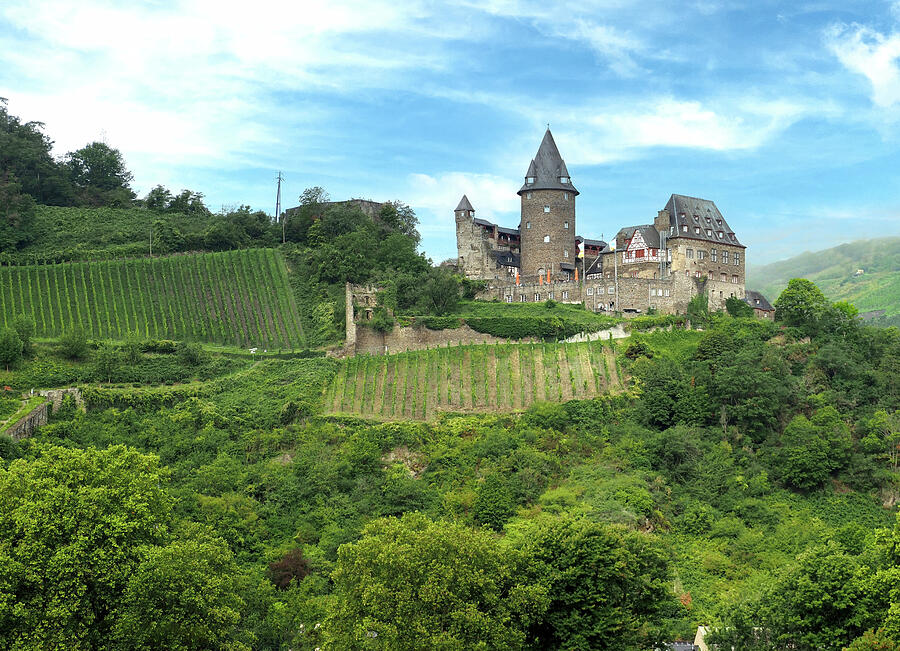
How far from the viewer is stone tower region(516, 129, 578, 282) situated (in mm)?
76688

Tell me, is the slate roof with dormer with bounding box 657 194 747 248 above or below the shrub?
above

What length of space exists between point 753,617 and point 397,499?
58.6ft

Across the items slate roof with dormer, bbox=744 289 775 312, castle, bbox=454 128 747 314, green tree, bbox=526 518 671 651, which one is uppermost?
castle, bbox=454 128 747 314

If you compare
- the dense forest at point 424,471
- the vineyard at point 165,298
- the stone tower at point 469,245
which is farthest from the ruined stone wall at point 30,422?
the stone tower at point 469,245

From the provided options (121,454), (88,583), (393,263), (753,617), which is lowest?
(753,617)

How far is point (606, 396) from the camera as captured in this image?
54594 mm

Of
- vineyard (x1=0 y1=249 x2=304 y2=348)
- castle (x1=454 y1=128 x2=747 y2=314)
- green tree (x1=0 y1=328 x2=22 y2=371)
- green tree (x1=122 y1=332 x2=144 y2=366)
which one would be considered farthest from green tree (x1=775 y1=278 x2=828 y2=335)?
green tree (x1=0 y1=328 x2=22 y2=371)

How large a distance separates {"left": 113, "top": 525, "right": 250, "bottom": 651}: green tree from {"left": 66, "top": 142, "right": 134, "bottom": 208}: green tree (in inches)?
2895

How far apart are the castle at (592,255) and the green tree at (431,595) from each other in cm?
4016

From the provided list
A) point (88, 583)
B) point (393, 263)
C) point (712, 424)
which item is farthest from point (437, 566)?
point (393, 263)

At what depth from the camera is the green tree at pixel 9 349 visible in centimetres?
5634

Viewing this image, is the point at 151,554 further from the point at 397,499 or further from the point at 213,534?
the point at 397,499

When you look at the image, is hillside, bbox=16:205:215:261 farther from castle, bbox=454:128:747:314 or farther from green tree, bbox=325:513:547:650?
green tree, bbox=325:513:547:650

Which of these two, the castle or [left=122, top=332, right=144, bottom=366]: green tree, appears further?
the castle
